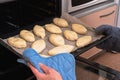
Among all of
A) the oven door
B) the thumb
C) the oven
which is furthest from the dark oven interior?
the thumb

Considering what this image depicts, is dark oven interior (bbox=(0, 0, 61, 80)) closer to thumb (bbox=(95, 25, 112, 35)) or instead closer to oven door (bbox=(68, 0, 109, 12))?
oven door (bbox=(68, 0, 109, 12))

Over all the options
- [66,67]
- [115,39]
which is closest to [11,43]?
[66,67]

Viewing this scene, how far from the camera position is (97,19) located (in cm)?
154

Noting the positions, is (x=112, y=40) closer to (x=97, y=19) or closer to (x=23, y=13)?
(x=23, y=13)

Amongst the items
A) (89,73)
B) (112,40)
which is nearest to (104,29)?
(112,40)

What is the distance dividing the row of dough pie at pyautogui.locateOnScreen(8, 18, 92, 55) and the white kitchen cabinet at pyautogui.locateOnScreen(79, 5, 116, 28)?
1.12 ft

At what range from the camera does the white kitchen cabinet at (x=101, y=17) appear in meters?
1.45

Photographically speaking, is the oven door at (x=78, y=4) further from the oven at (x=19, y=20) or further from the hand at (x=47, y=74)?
the hand at (x=47, y=74)

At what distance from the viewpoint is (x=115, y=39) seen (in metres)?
0.91

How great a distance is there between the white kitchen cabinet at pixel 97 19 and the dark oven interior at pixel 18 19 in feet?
1.03

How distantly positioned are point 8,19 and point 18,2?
11cm

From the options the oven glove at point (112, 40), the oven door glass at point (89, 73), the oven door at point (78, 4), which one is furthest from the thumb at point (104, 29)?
the oven door at point (78, 4)

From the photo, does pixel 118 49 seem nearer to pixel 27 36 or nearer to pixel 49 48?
pixel 49 48

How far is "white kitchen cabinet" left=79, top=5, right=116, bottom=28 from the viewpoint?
1445 mm
